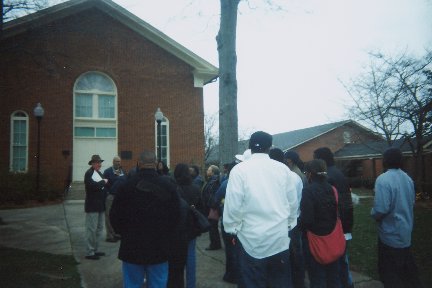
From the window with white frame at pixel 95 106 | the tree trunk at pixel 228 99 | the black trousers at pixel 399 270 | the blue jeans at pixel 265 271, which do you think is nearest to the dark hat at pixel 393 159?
the black trousers at pixel 399 270

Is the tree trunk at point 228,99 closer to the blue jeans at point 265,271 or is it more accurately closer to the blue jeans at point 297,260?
the blue jeans at point 297,260

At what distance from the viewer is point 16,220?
36.5 ft

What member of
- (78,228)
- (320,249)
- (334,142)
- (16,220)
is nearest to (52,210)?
(16,220)

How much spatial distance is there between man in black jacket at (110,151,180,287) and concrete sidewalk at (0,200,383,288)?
2045mm

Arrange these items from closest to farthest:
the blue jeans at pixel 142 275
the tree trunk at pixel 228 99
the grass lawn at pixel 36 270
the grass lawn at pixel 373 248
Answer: the blue jeans at pixel 142 275
the grass lawn at pixel 36 270
the grass lawn at pixel 373 248
the tree trunk at pixel 228 99

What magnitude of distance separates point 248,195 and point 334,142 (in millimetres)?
44536

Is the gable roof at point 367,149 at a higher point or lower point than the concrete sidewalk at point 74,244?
higher

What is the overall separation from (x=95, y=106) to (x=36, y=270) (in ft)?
47.4

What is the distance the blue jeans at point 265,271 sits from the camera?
3.43 m

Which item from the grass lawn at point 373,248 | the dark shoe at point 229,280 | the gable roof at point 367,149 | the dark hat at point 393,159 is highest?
the gable roof at point 367,149

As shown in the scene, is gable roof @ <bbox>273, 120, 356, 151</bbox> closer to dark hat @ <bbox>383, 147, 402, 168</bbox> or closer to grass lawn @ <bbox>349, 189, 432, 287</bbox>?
grass lawn @ <bbox>349, 189, 432, 287</bbox>

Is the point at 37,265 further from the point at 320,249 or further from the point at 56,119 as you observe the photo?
the point at 56,119

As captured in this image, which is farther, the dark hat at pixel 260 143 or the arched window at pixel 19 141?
the arched window at pixel 19 141

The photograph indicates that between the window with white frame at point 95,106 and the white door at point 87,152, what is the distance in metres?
0.31
